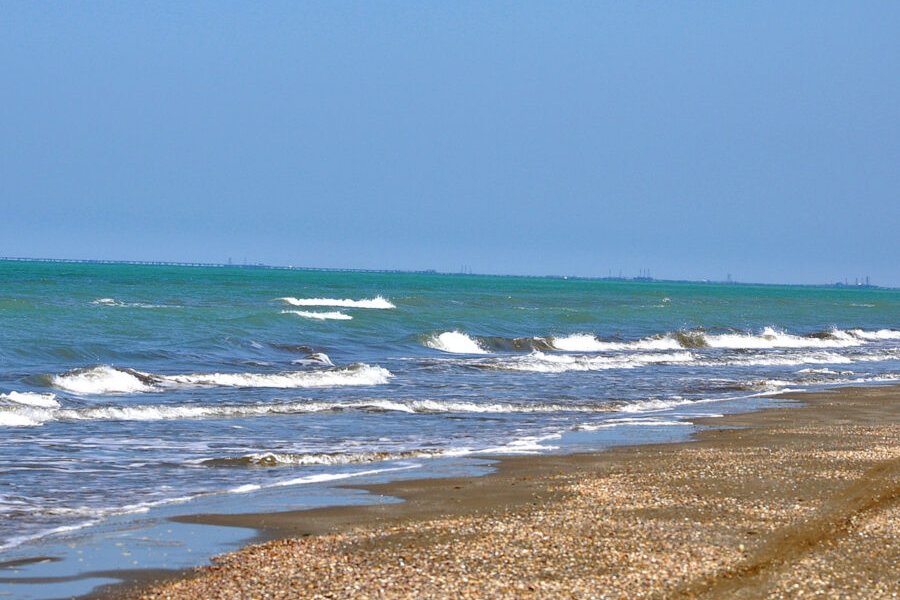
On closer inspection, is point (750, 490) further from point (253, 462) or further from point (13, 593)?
point (13, 593)

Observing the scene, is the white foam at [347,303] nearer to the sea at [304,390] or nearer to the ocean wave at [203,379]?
the sea at [304,390]

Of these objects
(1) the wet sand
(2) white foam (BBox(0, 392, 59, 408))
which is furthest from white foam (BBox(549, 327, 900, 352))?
(1) the wet sand

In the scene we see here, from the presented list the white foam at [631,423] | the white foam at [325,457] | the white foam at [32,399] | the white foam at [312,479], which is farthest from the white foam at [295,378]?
the white foam at [312,479]

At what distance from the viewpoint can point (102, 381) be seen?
81.3ft

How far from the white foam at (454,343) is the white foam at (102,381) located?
18.0m

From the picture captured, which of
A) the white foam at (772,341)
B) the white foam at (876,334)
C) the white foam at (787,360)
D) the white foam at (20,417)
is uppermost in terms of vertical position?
the white foam at (876,334)

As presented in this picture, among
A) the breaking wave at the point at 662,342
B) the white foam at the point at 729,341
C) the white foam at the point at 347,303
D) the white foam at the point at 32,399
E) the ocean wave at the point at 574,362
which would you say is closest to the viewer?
the white foam at the point at 32,399

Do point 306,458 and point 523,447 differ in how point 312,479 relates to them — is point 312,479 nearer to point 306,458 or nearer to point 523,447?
point 306,458

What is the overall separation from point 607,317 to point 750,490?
176 ft

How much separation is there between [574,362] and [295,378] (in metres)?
11.7

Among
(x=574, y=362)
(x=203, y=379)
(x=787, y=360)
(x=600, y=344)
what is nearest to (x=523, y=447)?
(x=203, y=379)

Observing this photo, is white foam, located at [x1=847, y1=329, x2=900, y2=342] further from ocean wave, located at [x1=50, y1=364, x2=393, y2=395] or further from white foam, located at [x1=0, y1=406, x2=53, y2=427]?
white foam, located at [x1=0, y1=406, x2=53, y2=427]

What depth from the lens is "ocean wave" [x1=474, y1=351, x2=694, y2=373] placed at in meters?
34.2

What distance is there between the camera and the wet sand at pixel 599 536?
28.0 ft
